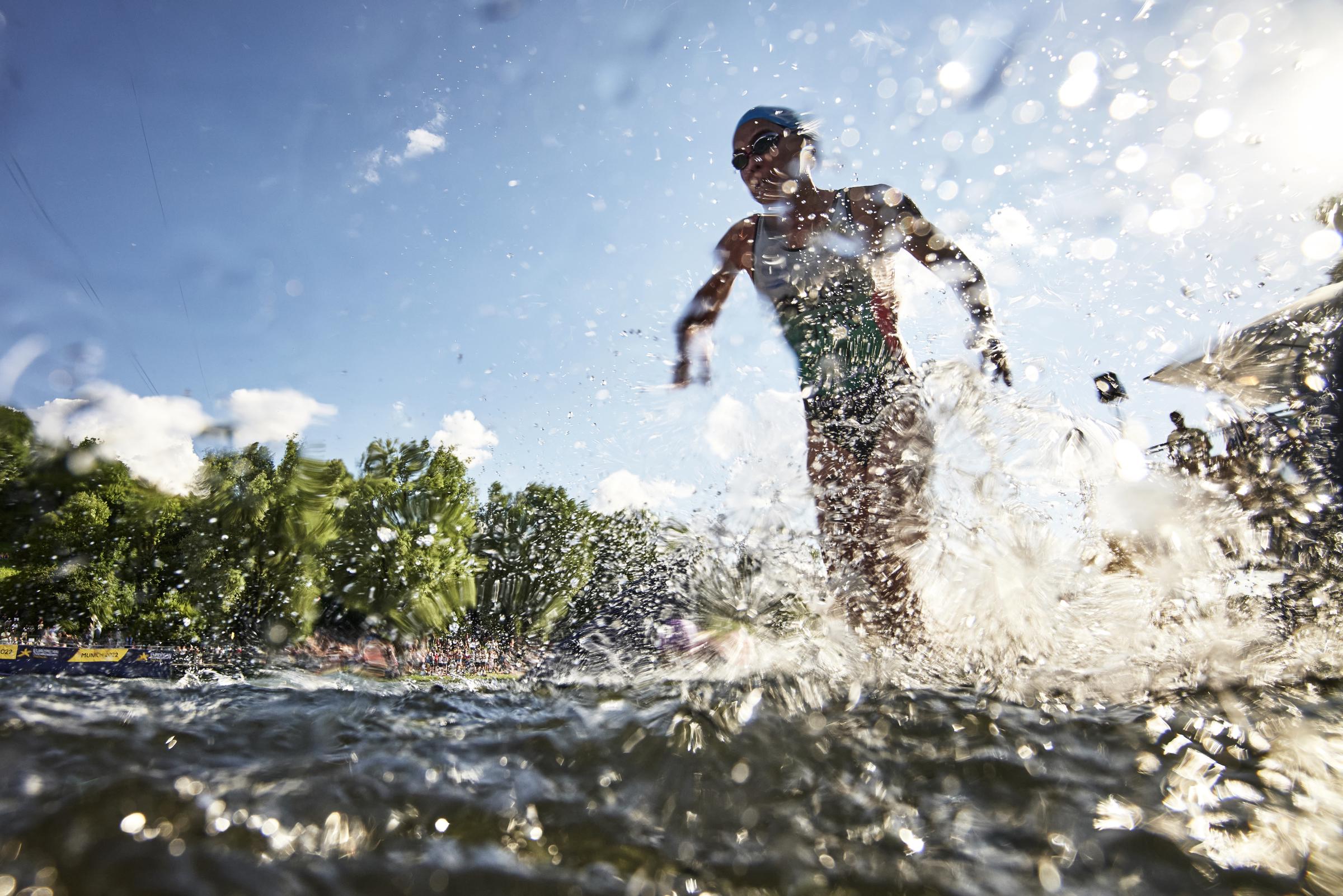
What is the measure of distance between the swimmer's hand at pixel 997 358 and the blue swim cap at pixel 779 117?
2022 millimetres

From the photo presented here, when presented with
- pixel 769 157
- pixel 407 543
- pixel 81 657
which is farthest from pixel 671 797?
pixel 81 657

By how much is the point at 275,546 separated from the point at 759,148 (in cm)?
3042

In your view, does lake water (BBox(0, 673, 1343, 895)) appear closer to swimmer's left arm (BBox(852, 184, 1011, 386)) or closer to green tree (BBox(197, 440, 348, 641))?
swimmer's left arm (BBox(852, 184, 1011, 386))

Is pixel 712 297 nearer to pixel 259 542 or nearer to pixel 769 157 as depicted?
pixel 769 157

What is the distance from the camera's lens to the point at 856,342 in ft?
13.2

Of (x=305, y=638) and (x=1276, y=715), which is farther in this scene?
(x=305, y=638)

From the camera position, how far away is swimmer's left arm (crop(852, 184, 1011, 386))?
4.04m

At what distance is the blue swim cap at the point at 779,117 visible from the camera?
4.32 m

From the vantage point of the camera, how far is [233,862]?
1116 mm

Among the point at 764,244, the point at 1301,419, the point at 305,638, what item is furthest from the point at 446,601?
the point at 1301,419

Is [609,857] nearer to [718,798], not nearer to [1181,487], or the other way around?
[718,798]

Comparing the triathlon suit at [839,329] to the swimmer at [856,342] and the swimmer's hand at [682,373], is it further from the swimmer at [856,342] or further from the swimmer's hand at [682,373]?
the swimmer's hand at [682,373]

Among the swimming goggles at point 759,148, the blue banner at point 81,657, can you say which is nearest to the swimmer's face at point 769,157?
the swimming goggles at point 759,148

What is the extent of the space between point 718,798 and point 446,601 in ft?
87.6
